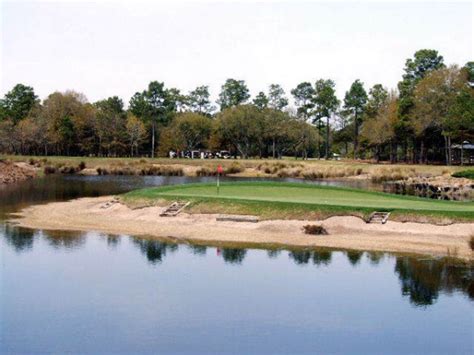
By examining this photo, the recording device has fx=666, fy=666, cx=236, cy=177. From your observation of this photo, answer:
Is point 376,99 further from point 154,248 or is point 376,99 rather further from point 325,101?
point 154,248

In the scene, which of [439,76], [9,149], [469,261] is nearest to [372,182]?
[439,76]

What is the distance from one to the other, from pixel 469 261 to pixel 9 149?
115 meters

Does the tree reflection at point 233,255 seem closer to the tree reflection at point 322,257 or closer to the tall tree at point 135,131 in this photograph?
the tree reflection at point 322,257

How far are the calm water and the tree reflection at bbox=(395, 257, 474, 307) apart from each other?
0.04 meters

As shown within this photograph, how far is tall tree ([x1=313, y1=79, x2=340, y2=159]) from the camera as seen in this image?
128m

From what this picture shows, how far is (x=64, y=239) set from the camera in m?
31.3

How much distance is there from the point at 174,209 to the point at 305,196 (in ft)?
26.3

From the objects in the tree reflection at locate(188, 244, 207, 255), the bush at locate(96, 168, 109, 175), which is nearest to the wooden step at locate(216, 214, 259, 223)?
the tree reflection at locate(188, 244, 207, 255)

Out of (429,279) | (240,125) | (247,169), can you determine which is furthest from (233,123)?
(429,279)

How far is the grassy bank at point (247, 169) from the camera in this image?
259 feet

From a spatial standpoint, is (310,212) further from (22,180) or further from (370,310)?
(22,180)

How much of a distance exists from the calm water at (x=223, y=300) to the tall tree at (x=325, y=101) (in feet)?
331

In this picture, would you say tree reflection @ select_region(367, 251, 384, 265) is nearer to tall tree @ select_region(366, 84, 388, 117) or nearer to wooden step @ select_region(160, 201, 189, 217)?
wooden step @ select_region(160, 201, 189, 217)

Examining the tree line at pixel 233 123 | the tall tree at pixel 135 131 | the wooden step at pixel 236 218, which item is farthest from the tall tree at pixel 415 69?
the wooden step at pixel 236 218
